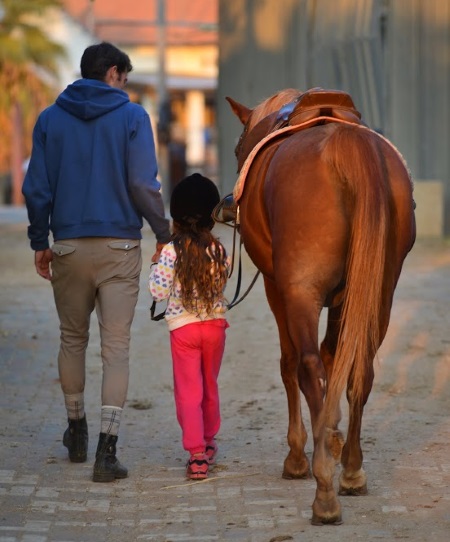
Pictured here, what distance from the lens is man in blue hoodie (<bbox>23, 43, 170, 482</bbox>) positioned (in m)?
6.11

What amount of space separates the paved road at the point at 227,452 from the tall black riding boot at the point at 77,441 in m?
0.09

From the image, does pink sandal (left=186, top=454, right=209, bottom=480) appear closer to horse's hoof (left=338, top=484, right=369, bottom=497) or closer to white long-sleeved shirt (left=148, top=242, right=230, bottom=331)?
white long-sleeved shirt (left=148, top=242, right=230, bottom=331)

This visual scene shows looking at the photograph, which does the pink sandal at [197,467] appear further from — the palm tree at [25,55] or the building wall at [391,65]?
the palm tree at [25,55]

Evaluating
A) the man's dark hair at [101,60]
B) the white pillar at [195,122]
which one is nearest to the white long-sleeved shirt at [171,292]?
the man's dark hair at [101,60]

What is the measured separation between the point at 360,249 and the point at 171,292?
1157 mm

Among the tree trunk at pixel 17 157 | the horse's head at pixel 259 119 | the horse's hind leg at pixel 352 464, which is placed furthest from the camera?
the tree trunk at pixel 17 157

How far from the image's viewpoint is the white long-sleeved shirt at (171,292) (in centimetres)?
606

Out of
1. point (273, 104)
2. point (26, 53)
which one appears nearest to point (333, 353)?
point (273, 104)

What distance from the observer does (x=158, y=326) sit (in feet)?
35.7

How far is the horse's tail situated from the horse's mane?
1.22 meters

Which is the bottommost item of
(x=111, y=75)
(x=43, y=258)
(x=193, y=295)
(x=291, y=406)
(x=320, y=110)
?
(x=291, y=406)

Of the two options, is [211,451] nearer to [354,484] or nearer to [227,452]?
[227,452]

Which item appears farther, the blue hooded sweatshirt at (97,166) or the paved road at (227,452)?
the blue hooded sweatshirt at (97,166)

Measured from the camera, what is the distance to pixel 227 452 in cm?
669
